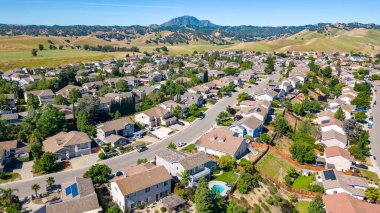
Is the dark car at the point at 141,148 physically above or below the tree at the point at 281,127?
below

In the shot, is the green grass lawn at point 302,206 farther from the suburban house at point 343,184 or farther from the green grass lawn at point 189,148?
the green grass lawn at point 189,148

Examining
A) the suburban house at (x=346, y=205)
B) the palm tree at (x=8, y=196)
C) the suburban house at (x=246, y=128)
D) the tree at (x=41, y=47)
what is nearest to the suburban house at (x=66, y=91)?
the suburban house at (x=246, y=128)

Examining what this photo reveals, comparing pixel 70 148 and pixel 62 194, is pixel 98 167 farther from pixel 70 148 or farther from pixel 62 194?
pixel 70 148

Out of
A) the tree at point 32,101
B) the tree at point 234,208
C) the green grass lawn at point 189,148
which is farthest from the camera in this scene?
the tree at point 32,101

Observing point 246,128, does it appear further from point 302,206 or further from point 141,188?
point 141,188

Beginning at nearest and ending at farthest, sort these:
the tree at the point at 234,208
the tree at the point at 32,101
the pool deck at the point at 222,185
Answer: the tree at the point at 234,208
the pool deck at the point at 222,185
the tree at the point at 32,101

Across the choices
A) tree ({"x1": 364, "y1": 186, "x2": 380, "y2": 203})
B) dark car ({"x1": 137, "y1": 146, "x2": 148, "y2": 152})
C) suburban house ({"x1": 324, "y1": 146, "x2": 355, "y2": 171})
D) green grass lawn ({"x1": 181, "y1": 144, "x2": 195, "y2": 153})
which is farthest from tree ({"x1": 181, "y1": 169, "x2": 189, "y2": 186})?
suburban house ({"x1": 324, "y1": 146, "x2": 355, "y2": 171})

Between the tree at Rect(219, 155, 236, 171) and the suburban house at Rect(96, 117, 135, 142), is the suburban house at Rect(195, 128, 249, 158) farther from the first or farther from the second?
the suburban house at Rect(96, 117, 135, 142)
